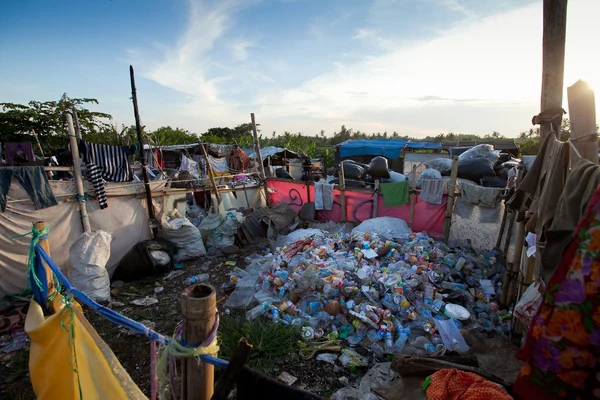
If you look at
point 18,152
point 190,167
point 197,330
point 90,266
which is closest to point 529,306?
point 197,330

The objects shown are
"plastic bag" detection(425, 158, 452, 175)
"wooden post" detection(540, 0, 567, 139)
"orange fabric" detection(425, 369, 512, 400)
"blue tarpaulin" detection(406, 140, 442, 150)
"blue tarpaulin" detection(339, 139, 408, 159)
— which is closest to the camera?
"orange fabric" detection(425, 369, 512, 400)

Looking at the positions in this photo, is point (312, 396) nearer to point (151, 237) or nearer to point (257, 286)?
A: point (257, 286)

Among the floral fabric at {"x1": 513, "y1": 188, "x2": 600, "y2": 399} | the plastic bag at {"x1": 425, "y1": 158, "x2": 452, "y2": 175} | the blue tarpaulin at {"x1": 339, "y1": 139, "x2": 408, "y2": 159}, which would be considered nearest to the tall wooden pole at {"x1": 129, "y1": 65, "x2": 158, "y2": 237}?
the floral fabric at {"x1": 513, "y1": 188, "x2": 600, "y2": 399}

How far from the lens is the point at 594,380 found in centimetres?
106

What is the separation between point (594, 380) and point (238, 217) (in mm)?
7671

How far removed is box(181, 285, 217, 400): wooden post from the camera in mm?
1290

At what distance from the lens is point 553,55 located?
2.73 m

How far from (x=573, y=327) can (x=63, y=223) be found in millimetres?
6779

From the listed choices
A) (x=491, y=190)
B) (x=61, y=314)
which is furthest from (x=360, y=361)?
(x=491, y=190)

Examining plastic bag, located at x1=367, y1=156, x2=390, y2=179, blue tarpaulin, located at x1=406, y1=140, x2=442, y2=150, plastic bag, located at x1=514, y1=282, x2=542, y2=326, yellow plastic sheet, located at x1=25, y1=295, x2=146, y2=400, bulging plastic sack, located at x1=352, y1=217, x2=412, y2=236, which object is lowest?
bulging plastic sack, located at x1=352, y1=217, x2=412, y2=236

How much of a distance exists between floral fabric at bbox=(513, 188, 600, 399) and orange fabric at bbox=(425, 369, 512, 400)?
2.74 ft

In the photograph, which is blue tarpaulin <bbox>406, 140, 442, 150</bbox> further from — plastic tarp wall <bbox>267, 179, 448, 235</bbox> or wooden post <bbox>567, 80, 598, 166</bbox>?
wooden post <bbox>567, 80, 598, 166</bbox>

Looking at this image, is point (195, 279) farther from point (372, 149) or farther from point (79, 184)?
point (372, 149)

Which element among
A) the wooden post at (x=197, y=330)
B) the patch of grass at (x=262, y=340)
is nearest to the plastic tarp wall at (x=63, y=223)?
the patch of grass at (x=262, y=340)
